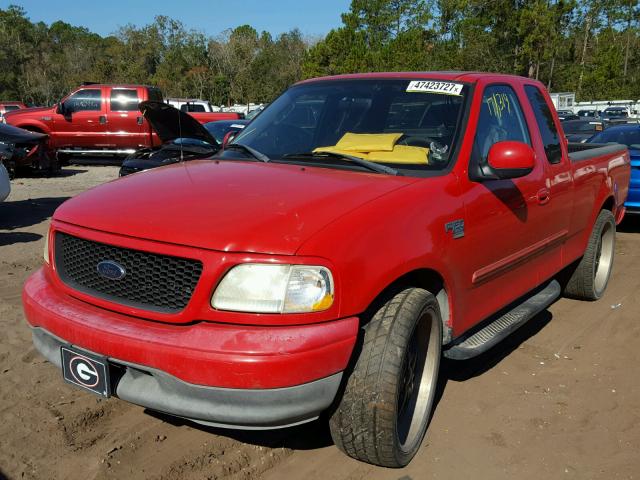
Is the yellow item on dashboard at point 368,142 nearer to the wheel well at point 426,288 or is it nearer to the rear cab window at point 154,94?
the wheel well at point 426,288

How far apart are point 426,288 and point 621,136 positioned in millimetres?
8308

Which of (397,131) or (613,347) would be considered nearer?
(397,131)

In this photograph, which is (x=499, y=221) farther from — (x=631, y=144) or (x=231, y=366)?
(x=631, y=144)

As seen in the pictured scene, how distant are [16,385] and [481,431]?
2.69 metres

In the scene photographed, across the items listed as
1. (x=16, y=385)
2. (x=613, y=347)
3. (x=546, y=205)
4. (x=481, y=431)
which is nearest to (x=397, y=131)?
(x=546, y=205)

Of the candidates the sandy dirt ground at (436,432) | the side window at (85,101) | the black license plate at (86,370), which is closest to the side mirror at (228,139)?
the sandy dirt ground at (436,432)

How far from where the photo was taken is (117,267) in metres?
2.68

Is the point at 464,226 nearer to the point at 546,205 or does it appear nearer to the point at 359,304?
the point at 359,304

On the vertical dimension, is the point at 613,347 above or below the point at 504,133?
below

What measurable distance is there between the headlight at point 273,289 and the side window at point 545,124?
8.46 feet

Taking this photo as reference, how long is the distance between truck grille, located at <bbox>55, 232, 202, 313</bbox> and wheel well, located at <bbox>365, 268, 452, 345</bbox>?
0.81 meters

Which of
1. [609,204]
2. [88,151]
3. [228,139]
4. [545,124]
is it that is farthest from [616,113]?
[228,139]

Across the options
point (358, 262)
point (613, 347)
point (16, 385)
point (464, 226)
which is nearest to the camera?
point (358, 262)

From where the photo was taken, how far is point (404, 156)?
3.48 m
